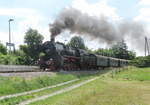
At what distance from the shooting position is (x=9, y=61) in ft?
219

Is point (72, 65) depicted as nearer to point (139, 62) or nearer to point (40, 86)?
point (40, 86)

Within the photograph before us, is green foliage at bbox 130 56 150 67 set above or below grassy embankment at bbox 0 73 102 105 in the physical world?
above

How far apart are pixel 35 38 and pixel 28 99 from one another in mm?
95160

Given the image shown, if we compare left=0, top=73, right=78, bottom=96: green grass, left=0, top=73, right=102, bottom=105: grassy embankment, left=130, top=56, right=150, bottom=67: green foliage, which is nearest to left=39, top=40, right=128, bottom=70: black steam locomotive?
left=0, top=73, right=102, bottom=105: grassy embankment

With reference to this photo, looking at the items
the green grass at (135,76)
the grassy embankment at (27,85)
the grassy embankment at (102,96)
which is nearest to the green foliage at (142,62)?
the green grass at (135,76)

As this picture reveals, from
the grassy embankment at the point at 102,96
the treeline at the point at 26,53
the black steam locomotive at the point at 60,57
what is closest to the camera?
the grassy embankment at the point at 102,96

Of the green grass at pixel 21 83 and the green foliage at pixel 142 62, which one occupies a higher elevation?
the green foliage at pixel 142 62

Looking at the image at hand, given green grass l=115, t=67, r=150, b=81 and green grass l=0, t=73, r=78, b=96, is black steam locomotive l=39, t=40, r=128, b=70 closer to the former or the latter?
green grass l=115, t=67, r=150, b=81

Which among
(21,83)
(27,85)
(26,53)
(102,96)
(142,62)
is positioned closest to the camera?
(102,96)

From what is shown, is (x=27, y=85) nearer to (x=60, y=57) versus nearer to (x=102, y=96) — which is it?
(x=102, y=96)

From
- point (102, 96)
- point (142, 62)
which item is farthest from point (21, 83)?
point (142, 62)

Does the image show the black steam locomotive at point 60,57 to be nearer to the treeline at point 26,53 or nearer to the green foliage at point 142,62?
the treeline at point 26,53

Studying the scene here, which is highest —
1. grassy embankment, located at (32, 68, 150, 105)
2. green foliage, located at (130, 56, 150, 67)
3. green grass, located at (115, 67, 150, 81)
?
green foliage, located at (130, 56, 150, 67)

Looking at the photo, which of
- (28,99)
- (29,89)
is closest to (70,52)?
(29,89)
